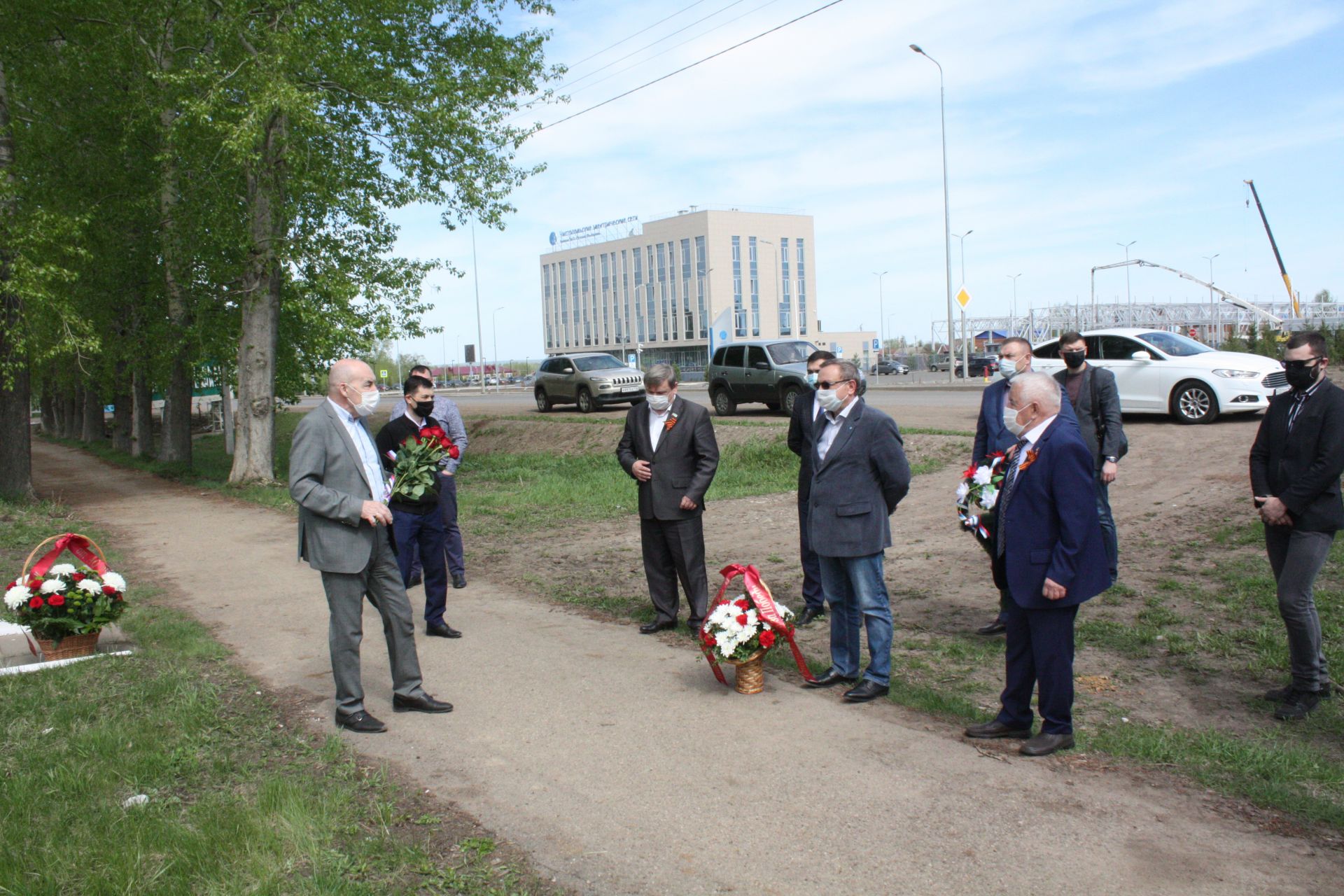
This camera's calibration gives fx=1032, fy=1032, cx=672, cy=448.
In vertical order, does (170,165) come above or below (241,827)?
above

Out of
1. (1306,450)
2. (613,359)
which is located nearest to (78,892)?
(1306,450)

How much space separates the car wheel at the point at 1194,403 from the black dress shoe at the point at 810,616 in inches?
471

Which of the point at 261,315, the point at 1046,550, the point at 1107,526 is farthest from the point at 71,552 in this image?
the point at 261,315

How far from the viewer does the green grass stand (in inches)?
151

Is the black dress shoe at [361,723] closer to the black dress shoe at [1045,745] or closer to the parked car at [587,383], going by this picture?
the black dress shoe at [1045,745]

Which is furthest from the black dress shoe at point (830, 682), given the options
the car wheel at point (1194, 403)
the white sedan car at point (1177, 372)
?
the car wheel at point (1194, 403)

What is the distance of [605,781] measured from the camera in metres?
4.79

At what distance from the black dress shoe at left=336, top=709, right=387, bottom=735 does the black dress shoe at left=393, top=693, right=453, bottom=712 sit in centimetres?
27

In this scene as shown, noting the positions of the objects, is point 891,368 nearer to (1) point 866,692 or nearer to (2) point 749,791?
(1) point 866,692

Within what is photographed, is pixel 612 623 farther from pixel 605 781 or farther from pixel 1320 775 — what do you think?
pixel 1320 775

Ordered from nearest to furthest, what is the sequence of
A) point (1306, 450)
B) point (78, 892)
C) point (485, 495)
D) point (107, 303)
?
point (78, 892)
point (1306, 450)
point (485, 495)
point (107, 303)

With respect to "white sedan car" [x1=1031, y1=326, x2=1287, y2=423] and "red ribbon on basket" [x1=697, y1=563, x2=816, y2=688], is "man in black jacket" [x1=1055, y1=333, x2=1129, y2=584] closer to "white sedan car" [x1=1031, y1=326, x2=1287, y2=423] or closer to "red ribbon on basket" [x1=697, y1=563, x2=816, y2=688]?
"red ribbon on basket" [x1=697, y1=563, x2=816, y2=688]

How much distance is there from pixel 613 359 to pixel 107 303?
556 inches

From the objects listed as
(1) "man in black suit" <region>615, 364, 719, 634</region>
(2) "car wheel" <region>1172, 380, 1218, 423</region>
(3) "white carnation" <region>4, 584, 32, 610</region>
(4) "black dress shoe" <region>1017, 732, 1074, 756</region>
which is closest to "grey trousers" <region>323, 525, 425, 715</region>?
(1) "man in black suit" <region>615, 364, 719, 634</region>
